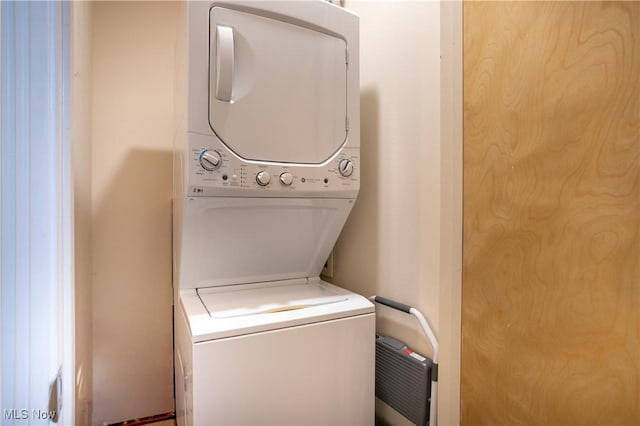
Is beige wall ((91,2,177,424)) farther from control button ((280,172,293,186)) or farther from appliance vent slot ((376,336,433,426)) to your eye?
appliance vent slot ((376,336,433,426))

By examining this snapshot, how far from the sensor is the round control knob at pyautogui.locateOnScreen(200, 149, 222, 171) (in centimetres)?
110

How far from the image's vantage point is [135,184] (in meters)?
1.86

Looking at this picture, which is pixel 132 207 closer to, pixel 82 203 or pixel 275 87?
pixel 82 203

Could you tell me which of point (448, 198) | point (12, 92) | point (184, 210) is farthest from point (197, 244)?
point (448, 198)

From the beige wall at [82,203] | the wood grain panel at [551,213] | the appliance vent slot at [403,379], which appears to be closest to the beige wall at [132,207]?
the beige wall at [82,203]

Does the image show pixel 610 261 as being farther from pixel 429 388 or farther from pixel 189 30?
pixel 189 30

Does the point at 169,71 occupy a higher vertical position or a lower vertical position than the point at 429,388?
higher

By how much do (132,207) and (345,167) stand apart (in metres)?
1.31

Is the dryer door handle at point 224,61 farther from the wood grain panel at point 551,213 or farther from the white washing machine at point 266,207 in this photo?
the wood grain panel at point 551,213

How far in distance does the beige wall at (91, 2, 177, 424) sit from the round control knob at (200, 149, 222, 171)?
3.17 ft

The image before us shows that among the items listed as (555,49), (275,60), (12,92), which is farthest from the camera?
(275,60)

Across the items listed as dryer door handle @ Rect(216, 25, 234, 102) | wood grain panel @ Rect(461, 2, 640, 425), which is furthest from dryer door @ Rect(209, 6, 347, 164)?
wood grain panel @ Rect(461, 2, 640, 425)

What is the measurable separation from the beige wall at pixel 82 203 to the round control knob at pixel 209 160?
500 millimetres

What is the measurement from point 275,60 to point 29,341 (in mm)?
1121
